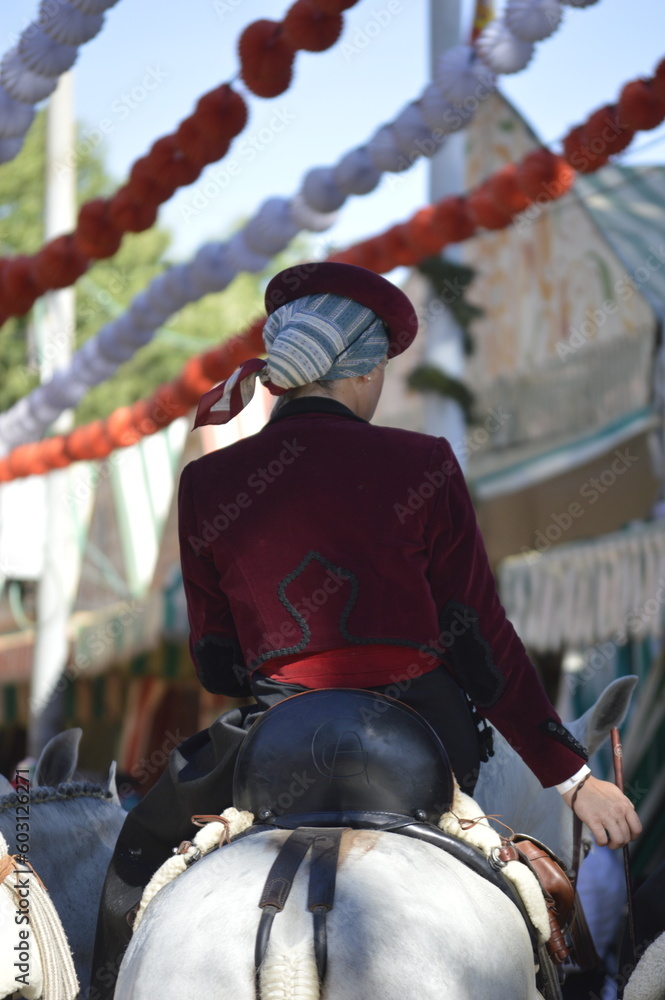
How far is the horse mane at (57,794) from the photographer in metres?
2.70

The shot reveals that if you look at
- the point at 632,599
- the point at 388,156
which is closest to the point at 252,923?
the point at 388,156

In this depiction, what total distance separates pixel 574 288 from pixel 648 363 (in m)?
1.30

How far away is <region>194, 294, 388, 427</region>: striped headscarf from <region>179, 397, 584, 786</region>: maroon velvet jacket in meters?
0.09

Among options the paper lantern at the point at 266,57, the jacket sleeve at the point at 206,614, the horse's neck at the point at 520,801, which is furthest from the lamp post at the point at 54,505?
the jacket sleeve at the point at 206,614

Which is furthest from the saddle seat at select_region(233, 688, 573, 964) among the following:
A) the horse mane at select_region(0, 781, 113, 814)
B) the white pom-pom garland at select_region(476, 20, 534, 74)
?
the white pom-pom garland at select_region(476, 20, 534, 74)

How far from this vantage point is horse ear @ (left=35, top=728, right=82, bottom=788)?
309 centimetres

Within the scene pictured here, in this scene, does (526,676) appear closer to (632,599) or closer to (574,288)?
(632,599)

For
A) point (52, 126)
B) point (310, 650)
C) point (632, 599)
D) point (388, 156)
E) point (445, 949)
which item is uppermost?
point (52, 126)

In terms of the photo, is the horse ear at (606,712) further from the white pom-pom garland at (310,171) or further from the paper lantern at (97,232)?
the paper lantern at (97,232)

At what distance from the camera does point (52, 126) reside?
10.0 meters

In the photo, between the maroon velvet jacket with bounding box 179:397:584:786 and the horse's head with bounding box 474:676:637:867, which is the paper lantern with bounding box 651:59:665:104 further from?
the maroon velvet jacket with bounding box 179:397:584:786

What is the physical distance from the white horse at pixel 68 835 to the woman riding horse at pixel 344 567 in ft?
1.55

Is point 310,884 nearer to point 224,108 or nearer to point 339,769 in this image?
point 339,769

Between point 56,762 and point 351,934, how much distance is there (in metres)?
1.67
